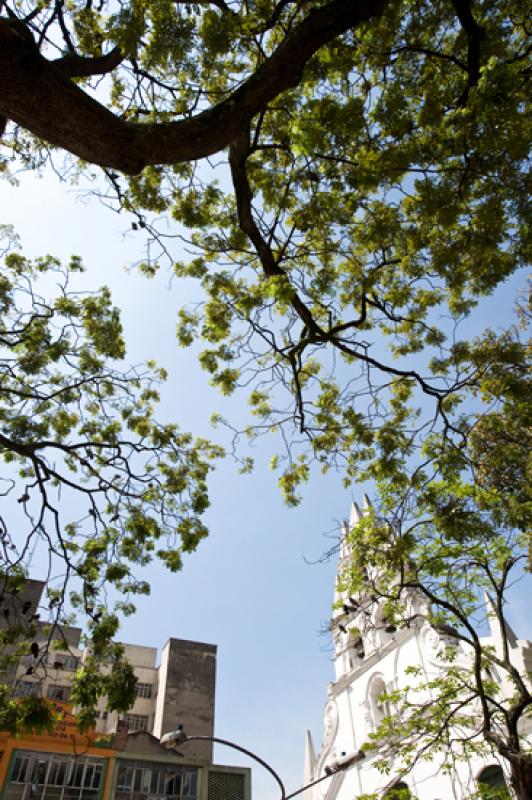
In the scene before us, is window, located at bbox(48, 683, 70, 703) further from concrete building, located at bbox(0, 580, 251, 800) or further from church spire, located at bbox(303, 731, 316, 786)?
church spire, located at bbox(303, 731, 316, 786)

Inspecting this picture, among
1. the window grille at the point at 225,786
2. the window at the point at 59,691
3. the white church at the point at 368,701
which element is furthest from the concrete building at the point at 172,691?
the window grille at the point at 225,786

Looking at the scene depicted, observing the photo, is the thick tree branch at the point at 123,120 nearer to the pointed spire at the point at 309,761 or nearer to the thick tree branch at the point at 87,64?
the thick tree branch at the point at 87,64

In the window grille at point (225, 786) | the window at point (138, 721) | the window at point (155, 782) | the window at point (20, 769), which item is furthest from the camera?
the window at point (138, 721)

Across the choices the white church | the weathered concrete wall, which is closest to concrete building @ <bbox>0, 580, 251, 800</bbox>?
the white church

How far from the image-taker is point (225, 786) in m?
21.8

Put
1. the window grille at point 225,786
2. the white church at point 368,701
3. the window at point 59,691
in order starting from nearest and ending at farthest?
the window grille at point 225,786
the white church at point 368,701
the window at point 59,691

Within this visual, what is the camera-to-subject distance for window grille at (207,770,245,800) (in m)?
21.6

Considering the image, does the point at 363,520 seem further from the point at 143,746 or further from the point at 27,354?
the point at 143,746

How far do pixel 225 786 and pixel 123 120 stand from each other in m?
24.8

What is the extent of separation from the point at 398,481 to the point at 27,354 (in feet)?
21.5

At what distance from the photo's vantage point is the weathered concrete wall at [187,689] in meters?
32.9

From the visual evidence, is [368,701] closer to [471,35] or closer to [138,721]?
[138,721]

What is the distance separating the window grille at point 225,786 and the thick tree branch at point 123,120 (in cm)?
2421

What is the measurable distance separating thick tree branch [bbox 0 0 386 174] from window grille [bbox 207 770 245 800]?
24208 mm
